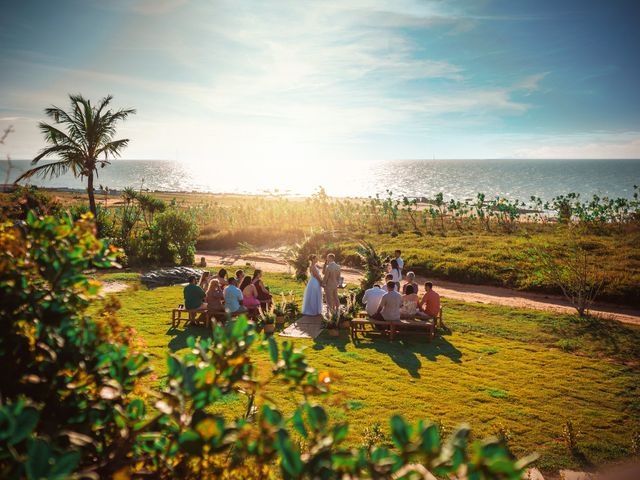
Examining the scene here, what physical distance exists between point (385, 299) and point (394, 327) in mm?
832

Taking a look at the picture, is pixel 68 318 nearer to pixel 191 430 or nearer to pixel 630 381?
pixel 191 430

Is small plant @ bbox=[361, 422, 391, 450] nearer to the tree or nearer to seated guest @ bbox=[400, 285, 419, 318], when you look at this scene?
seated guest @ bbox=[400, 285, 419, 318]

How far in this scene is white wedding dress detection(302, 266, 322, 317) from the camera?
13284 millimetres

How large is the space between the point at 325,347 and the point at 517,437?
5112mm

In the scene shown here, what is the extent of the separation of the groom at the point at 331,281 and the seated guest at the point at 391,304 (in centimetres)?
171

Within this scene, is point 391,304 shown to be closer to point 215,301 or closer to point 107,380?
point 215,301

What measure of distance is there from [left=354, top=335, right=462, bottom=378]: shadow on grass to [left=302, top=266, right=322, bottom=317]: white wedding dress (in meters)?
2.31

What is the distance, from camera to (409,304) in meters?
12.2

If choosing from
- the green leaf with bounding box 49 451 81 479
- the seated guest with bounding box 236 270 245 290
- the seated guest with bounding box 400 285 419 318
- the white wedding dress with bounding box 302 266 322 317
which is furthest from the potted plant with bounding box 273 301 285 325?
the green leaf with bounding box 49 451 81 479

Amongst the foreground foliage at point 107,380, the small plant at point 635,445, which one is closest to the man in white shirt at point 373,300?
the small plant at point 635,445

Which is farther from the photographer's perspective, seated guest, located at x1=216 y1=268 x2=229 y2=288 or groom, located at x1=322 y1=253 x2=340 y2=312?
groom, located at x1=322 y1=253 x2=340 y2=312

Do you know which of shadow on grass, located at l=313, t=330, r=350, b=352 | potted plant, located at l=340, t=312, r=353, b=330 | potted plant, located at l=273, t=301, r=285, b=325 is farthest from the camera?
potted plant, located at l=273, t=301, r=285, b=325

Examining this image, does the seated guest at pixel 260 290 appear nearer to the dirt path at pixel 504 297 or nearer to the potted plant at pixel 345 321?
the potted plant at pixel 345 321

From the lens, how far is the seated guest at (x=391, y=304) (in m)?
11.5
